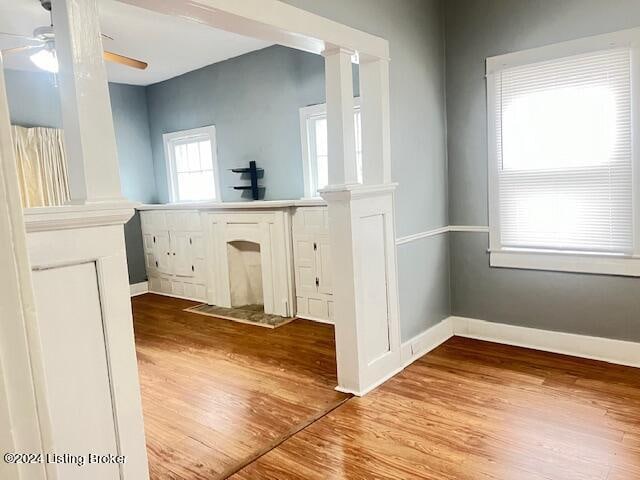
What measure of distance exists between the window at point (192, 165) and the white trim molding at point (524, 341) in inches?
129

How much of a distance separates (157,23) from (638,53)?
3.56m

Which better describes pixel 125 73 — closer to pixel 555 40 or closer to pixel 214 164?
pixel 214 164

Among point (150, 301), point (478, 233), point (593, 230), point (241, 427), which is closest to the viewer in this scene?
point (241, 427)

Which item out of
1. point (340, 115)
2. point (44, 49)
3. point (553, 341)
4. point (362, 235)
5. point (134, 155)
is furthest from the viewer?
point (134, 155)

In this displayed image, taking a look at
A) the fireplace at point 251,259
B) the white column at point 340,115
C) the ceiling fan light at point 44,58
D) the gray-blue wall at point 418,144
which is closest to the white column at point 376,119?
the gray-blue wall at point 418,144

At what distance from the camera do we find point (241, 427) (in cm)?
263

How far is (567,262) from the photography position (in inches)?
130

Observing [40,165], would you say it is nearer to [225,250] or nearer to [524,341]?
[225,250]

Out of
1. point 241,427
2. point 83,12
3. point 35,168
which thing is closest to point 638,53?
point 83,12

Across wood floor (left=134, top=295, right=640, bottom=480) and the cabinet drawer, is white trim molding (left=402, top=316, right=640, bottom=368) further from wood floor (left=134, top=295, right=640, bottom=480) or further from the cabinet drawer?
the cabinet drawer

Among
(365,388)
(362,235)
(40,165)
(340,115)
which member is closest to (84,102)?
(340,115)

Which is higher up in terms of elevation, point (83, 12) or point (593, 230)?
point (83, 12)

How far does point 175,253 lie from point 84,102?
4529 mm

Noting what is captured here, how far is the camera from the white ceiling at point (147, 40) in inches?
140
